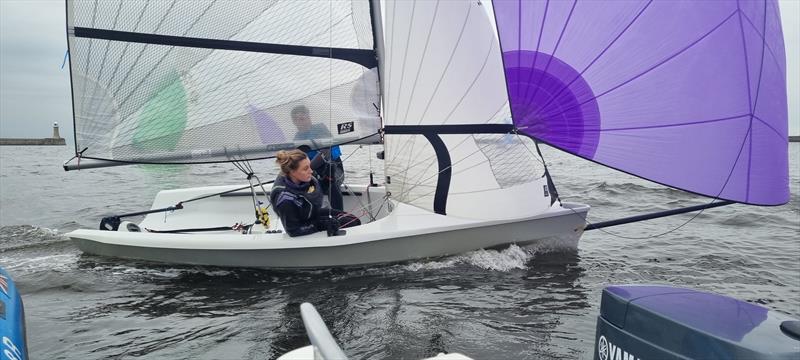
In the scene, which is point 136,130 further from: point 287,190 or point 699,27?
point 699,27

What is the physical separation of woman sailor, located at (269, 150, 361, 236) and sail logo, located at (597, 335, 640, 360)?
283 cm

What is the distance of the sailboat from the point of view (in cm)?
365

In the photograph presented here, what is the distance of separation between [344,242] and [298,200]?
51cm

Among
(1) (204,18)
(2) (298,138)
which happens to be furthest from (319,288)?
(1) (204,18)

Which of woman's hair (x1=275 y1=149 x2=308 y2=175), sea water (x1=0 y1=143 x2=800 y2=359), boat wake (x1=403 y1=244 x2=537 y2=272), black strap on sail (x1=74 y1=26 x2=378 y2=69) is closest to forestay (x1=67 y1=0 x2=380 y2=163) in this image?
black strap on sail (x1=74 y1=26 x2=378 y2=69)

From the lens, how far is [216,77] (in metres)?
5.04

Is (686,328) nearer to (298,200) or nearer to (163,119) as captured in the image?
(298,200)

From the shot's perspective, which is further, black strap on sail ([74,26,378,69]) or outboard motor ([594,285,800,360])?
black strap on sail ([74,26,378,69])

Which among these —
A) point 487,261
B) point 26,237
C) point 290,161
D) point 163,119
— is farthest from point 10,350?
point 26,237

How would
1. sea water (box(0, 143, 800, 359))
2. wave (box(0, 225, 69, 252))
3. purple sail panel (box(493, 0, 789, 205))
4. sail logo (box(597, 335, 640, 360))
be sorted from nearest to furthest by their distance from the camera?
sail logo (box(597, 335, 640, 360)) → purple sail panel (box(493, 0, 789, 205)) → sea water (box(0, 143, 800, 359)) → wave (box(0, 225, 69, 252))

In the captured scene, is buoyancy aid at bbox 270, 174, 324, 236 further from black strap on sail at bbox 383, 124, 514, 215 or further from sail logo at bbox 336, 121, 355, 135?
black strap on sail at bbox 383, 124, 514, 215

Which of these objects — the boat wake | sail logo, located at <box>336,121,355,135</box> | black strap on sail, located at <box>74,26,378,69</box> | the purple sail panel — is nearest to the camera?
the purple sail panel

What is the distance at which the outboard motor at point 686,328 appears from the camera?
5.30ft

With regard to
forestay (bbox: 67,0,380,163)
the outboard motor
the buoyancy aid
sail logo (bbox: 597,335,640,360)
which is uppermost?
forestay (bbox: 67,0,380,163)
